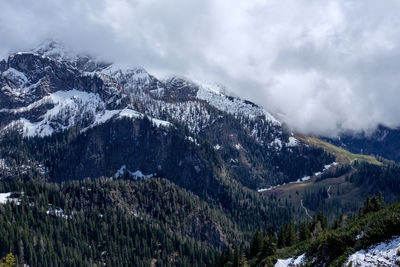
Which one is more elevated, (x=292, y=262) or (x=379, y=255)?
(x=379, y=255)

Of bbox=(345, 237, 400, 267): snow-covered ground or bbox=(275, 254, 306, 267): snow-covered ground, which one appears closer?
bbox=(345, 237, 400, 267): snow-covered ground

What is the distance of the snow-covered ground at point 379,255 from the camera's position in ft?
159

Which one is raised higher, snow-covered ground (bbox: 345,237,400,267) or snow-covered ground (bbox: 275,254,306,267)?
snow-covered ground (bbox: 345,237,400,267)

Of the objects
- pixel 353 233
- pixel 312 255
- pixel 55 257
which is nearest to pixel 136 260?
pixel 55 257

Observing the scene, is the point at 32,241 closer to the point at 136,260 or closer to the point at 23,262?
the point at 23,262

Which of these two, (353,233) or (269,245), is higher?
(353,233)

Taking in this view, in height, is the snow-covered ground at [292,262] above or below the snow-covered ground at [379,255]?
below

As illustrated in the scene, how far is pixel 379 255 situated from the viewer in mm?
50688

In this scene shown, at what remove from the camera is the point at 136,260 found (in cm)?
19762

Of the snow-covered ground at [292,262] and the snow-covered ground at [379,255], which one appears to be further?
the snow-covered ground at [292,262]

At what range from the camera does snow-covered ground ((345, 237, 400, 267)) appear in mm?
48509

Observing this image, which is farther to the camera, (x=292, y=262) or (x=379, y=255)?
(x=292, y=262)

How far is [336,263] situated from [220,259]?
4083 inches

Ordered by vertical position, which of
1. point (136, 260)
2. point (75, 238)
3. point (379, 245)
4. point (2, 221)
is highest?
point (379, 245)
